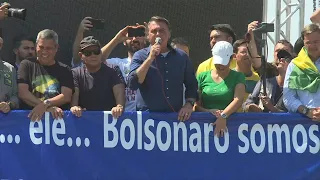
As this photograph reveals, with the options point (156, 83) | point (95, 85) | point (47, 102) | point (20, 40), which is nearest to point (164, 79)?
point (156, 83)

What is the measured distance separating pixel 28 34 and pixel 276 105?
12.7 feet

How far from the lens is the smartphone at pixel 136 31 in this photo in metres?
5.99

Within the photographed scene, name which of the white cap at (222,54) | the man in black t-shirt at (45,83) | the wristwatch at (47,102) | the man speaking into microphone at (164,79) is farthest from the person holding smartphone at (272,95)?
the wristwatch at (47,102)

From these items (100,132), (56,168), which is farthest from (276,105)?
(56,168)

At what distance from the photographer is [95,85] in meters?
5.23

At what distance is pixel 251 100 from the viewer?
5734 mm

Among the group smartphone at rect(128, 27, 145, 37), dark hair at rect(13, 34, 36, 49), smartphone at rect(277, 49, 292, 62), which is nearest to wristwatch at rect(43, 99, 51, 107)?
smartphone at rect(128, 27, 145, 37)

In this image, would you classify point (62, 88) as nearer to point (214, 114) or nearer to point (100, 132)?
point (100, 132)

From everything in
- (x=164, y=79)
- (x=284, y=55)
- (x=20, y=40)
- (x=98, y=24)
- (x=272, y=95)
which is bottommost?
(x=272, y=95)

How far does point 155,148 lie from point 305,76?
1.46 meters

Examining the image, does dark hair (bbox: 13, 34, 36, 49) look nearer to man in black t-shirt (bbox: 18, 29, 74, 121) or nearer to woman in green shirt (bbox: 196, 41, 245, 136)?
man in black t-shirt (bbox: 18, 29, 74, 121)

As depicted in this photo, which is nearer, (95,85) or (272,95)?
(95,85)

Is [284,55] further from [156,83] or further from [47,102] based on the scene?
[47,102]

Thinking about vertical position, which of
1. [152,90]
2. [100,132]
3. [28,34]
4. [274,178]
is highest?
[28,34]
